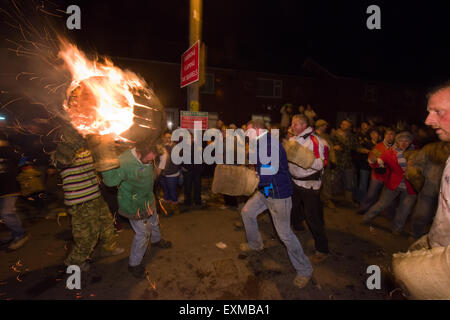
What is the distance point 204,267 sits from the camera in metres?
3.69

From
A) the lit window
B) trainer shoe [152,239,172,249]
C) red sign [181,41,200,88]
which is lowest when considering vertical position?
trainer shoe [152,239,172,249]

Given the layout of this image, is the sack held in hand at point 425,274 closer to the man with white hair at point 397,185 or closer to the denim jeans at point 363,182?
the man with white hair at point 397,185

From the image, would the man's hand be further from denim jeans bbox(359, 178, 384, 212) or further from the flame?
the flame

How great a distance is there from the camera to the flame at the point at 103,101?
9.27 ft

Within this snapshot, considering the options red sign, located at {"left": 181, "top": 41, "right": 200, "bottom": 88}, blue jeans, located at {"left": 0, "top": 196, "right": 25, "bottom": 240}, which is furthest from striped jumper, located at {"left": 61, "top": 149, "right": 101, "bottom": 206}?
red sign, located at {"left": 181, "top": 41, "right": 200, "bottom": 88}

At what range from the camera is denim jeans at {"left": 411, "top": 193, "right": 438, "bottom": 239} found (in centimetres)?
408

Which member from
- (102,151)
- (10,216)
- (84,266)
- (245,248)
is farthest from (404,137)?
(10,216)

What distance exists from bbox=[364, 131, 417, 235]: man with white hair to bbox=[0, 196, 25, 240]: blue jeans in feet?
23.9

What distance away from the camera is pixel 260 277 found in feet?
11.4

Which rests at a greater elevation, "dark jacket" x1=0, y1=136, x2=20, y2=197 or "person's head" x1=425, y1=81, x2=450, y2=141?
"person's head" x1=425, y1=81, x2=450, y2=141

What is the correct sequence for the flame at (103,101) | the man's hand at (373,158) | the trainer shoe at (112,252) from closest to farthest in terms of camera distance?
the flame at (103,101) → the trainer shoe at (112,252) → the man's hand at (373,158)

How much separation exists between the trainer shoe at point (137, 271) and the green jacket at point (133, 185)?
790mm

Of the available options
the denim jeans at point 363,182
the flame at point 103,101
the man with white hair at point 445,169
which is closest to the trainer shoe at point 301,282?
the man with white hair at point 445,169
